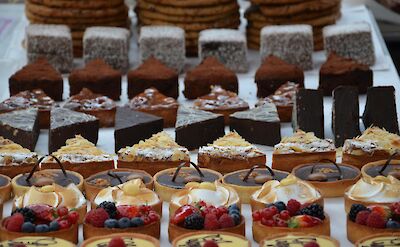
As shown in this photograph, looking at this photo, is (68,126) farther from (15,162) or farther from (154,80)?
(154,80)

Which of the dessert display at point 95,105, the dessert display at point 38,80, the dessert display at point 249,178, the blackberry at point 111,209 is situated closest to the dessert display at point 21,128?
the dessert display at point 95,105

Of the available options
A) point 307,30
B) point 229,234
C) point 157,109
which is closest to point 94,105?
point 157,109

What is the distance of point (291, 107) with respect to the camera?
5.84 meters

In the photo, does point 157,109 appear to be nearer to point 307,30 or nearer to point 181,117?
point 181,117

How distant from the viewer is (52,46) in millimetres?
6805

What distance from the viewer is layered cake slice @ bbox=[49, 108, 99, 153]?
17.5 feet

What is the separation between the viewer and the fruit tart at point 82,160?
482cm

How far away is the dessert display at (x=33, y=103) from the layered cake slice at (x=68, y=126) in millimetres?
241

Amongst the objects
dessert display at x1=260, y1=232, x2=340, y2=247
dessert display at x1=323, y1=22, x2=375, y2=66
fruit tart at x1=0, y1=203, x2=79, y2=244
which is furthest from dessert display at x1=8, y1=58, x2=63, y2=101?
dessert display at x1=260, y1=232, x2=340, y2=247

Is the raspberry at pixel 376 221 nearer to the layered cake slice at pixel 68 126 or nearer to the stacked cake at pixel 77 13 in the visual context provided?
the layered cake slice at pixel 68 126

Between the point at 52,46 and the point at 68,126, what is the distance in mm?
1554

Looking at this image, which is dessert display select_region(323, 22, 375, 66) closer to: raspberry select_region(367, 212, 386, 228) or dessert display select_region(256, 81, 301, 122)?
dessert display select_region(256, 81, 301, 122)

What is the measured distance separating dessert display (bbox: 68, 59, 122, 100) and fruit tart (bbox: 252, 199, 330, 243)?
96.0 inches

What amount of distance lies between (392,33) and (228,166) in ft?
12.8
